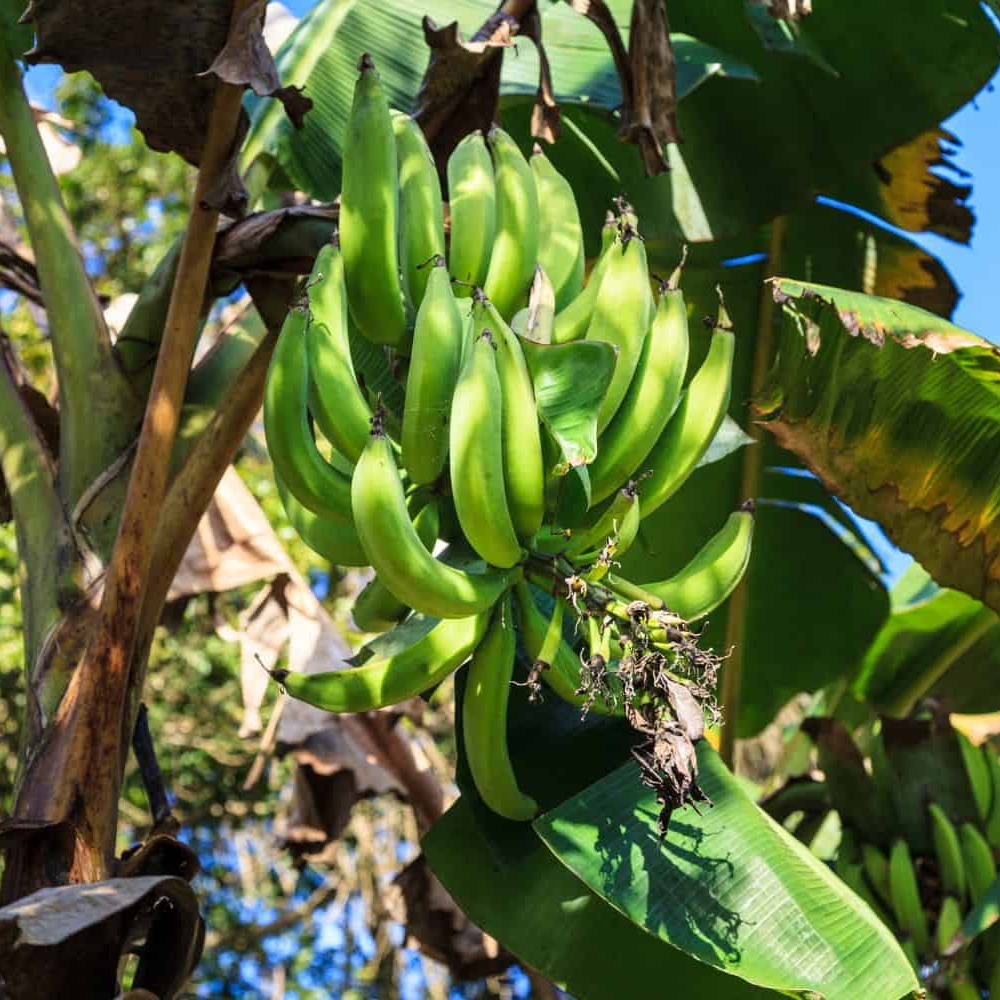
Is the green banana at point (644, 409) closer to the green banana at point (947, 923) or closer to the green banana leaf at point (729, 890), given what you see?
the green banana leaf at point (729, 890)

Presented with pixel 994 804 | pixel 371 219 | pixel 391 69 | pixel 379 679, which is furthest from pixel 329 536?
pixel 994 804

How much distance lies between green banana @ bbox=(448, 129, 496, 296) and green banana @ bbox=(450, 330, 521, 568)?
12.3 inches

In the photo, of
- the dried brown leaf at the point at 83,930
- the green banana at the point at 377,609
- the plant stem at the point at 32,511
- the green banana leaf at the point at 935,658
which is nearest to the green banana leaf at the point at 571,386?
the green banana at the point at 377,609

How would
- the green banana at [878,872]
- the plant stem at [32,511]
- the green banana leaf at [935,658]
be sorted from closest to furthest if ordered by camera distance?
the plant stem at [32,511]
the green banana at [878,872]
the green banana leaf at [935,658]

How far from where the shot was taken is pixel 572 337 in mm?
1557

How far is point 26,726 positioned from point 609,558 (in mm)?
814

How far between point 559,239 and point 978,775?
4.65ft

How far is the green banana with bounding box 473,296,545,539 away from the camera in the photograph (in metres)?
1.32

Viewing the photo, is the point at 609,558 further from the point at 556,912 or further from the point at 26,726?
the point at 26,726

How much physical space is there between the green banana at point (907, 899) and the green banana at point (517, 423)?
1.38 meters

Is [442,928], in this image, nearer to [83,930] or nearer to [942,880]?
[942,880]

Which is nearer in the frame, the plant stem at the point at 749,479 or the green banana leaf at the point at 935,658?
the plant stem at the point at 749,479

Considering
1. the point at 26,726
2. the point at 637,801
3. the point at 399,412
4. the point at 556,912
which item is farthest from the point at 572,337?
the point at 26,726

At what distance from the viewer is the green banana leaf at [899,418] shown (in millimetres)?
1721
